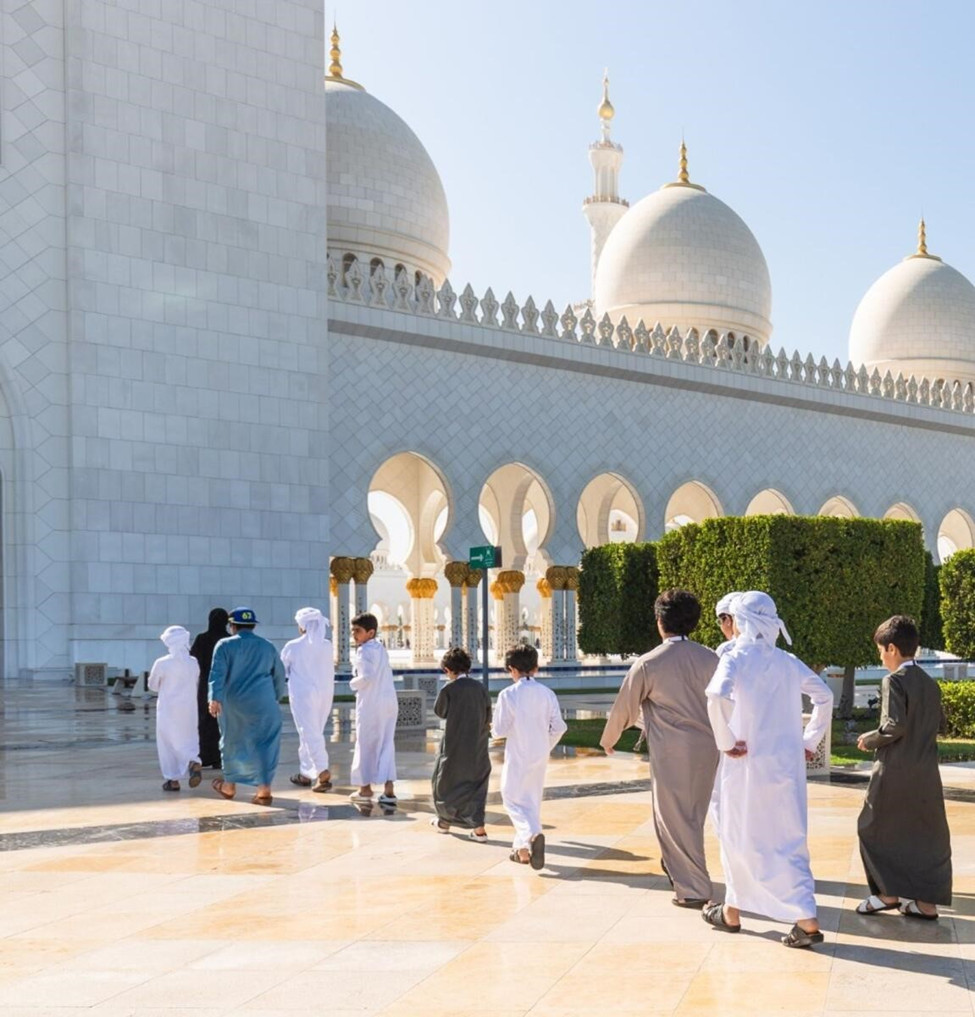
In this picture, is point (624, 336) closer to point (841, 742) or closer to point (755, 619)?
point (841, 742)

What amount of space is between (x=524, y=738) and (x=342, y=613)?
51.2 feet

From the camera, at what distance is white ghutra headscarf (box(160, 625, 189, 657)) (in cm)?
802

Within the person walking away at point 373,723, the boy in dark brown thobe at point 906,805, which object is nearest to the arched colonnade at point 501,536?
the person walking away at point 373,723

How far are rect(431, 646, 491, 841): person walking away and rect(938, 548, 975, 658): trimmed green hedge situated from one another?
769 centimetres

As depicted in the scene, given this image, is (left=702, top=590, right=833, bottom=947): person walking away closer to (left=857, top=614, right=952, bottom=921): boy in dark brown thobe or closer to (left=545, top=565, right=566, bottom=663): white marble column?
(left=857, top=614, right=952, bottom=921): boy in dark brown thobe

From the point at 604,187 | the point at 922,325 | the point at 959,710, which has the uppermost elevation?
the point at 604,187

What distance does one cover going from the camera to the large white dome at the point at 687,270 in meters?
27.0

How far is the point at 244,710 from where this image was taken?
726 cm

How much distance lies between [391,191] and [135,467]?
9288 millimetres

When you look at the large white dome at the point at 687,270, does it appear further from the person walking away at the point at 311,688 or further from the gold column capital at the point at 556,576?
the person walking away at the point at 311,688

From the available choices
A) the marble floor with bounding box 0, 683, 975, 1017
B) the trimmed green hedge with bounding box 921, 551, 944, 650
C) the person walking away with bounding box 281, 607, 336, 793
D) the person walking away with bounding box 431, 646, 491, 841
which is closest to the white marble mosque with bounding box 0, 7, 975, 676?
the trimmed green hedge with bounding box 921, 551, 944, 650

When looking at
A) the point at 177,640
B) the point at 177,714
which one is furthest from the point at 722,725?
the point at 177,640

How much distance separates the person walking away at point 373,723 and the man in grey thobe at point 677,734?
2.46 m

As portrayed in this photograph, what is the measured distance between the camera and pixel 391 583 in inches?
1676
